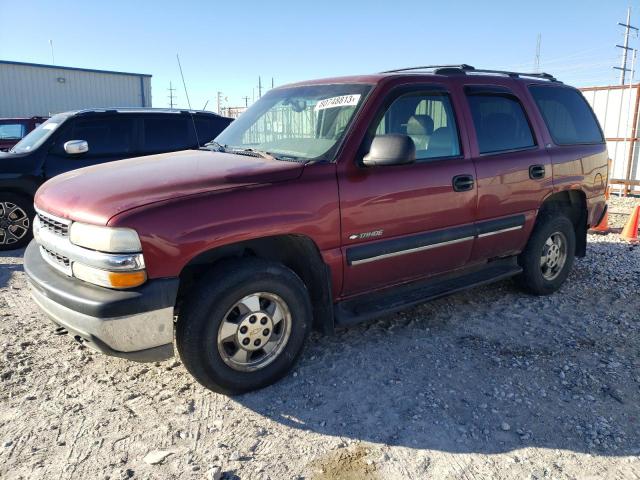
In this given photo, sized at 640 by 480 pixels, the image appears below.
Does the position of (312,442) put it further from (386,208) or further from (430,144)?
(430,144)

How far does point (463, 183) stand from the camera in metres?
3.93

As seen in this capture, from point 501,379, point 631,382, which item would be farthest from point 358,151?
point 631,382

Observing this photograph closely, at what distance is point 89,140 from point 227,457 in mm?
5611

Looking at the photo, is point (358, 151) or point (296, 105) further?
point (296, 105)

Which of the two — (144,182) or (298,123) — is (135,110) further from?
(144,182)

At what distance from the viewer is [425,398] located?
3.17 m

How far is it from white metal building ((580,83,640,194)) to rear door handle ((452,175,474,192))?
888 centimetres

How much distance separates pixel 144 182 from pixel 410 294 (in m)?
2.03

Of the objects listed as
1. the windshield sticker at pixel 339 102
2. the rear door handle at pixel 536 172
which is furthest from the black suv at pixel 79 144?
the rear door handle at pixel 536 172

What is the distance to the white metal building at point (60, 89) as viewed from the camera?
22.5m

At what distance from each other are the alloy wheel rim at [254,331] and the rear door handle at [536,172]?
102 inches

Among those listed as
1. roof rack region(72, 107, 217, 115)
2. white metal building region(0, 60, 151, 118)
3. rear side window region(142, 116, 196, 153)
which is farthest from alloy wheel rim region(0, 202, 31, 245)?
white metal building region(0, 60, 151, 118)

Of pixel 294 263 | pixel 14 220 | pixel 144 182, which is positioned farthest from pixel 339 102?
pixel 14 220

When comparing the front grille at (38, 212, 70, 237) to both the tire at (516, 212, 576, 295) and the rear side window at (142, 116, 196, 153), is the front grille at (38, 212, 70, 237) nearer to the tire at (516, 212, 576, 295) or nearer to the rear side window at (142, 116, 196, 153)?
the tire at (516, 212, 576, 295)
